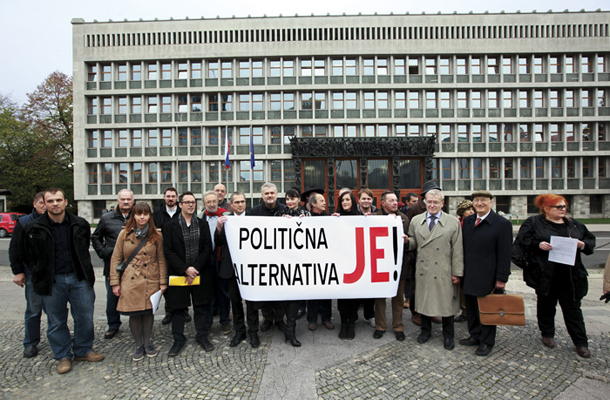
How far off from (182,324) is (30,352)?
6.22 ft

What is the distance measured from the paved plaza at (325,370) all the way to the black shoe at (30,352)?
61 millimetres

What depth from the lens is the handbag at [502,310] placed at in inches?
147

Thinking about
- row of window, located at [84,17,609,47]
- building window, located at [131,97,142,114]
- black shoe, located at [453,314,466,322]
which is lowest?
black shoe, located at [453,314,466,322]

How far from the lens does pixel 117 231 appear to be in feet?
15.2

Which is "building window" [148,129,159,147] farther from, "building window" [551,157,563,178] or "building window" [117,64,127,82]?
"building window" [551,157,563,178]

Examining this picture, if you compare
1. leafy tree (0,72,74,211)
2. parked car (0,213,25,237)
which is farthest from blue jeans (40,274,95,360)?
leafy tree (0,72,74,211)

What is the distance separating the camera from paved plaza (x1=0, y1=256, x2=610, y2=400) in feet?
9.87

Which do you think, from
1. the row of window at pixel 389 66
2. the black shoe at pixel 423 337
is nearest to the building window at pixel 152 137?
the row of window at pixel 389 66

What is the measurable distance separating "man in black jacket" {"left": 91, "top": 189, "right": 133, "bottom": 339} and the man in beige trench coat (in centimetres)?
446

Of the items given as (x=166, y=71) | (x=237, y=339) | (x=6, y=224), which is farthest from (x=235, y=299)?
(x=166, y=71)

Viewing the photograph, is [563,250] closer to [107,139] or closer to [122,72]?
[107,139]

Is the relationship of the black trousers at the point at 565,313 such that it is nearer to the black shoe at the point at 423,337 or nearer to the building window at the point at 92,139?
the black shoe at the point at 423,337

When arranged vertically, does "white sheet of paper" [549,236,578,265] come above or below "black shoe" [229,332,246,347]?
above

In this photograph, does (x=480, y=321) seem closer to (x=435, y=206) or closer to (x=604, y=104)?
(x=435, y=206)
